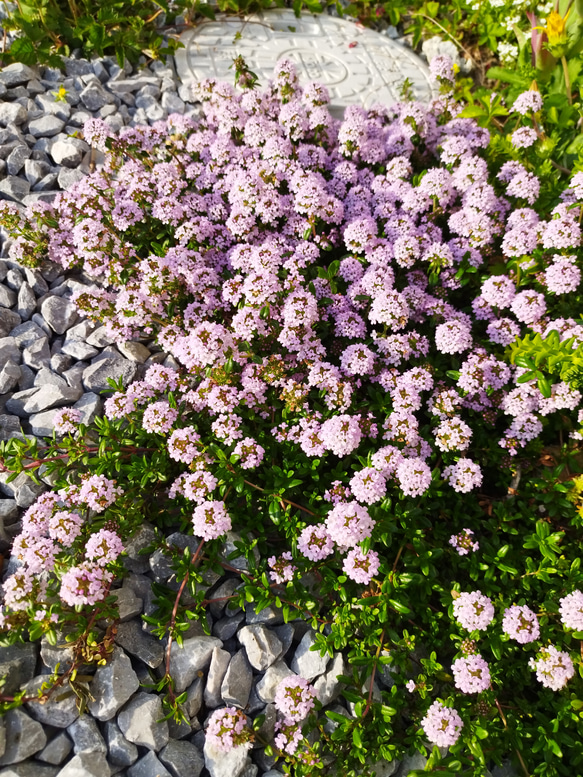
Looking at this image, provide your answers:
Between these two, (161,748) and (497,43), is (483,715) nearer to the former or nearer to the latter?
(161,748)

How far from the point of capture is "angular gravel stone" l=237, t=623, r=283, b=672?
2.70 metres

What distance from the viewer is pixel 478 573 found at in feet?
9.68

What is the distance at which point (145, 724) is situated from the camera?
2463 mm

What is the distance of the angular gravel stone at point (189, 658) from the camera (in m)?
2.64

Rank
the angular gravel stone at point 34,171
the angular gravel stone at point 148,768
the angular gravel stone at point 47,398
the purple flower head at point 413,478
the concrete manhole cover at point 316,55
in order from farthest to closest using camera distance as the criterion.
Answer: the concrete manhole cover at point 316,55 → the angular gravel stone at point 34,171 → the angular gravel stone at point 47,398 → the purple flower head at point 413,478 → the angular gravel stone at point 148,768

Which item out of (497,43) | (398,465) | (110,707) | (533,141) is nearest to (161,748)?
(110,707)

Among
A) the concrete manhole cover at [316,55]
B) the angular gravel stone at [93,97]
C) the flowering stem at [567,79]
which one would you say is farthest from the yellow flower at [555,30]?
the angular gravel stone at [93,97]

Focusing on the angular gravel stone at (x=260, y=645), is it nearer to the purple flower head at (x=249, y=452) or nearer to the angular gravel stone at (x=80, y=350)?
the purple flower head at (x=249, y=452)

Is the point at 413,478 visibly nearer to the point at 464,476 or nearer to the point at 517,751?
the point at 464,476

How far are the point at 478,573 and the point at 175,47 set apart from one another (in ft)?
18.5

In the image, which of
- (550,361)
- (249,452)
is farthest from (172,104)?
(550,361)

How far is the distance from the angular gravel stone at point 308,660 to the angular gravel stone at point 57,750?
3.55 feet

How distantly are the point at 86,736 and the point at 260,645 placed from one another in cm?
86

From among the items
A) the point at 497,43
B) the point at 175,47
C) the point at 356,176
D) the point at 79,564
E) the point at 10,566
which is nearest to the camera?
the point at 79,564
